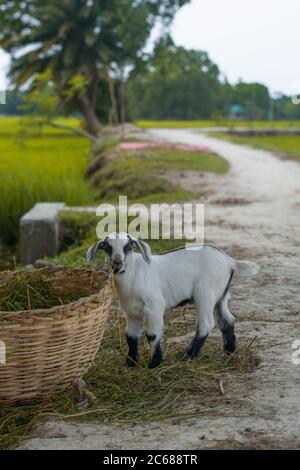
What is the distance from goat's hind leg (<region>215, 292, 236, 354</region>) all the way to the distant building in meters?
46.6

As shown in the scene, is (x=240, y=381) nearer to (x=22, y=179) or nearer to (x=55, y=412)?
(x=55, y=412)

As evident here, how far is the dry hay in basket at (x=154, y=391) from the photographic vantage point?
293cm

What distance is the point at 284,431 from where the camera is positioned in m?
2.71

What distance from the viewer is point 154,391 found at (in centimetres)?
318

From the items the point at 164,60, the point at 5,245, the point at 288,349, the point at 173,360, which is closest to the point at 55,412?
the point at 173,360

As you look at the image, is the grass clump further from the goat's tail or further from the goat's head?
the goat's tail

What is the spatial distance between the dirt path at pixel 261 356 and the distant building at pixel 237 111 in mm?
41950

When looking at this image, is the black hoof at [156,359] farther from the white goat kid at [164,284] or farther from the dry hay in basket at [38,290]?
the dry hay in basket at [38,290]

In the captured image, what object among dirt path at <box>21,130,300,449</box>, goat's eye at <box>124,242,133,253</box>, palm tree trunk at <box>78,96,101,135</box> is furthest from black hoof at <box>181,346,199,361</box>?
palm tree trunk at <box>78,96,101,135</box>

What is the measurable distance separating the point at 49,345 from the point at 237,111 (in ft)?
162

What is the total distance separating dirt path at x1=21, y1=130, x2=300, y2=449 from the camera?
267 centimetres

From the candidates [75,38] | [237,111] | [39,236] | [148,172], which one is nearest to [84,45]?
[75,38]

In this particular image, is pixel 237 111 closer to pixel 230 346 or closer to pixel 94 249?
pixel 230 346

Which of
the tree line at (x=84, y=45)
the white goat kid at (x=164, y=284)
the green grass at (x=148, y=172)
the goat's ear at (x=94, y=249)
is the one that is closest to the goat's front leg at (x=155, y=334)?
the white goat kid at (x=164, y=284)
